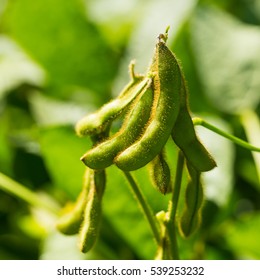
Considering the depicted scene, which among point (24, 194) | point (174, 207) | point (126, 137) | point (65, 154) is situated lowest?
point (24, 194)

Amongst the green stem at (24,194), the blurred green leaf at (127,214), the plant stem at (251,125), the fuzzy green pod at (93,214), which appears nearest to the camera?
the fuzzy green pod at (93,214)

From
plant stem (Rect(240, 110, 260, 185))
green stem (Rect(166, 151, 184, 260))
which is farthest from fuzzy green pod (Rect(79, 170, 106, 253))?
plant stem (Rect(240, 110, 260, 185))

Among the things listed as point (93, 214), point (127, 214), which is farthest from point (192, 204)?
point (127, 214)

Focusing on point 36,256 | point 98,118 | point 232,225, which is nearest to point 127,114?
point 98,118

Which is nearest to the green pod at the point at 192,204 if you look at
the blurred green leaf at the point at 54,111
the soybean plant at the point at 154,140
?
the soybean plant at the point at 154,140

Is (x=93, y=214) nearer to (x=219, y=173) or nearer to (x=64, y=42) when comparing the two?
(x=219, y=173)

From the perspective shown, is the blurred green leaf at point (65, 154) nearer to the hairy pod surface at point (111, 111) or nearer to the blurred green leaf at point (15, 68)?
the hairy pod surface at point (111, 111)
